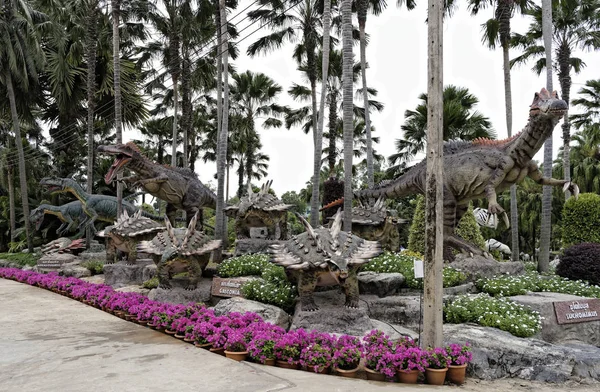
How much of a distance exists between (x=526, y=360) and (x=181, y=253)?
18.6ft

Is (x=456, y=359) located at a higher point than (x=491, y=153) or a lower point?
lower

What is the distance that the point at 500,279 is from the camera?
7508 millimetres

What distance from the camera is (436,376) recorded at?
4641 mm

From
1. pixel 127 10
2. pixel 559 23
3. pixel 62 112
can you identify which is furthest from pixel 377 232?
pixel 62 112

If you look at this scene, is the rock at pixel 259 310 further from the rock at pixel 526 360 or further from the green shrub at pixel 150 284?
the green shrub at pixel 150 284

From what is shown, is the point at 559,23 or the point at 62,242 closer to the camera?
the point at 559,23

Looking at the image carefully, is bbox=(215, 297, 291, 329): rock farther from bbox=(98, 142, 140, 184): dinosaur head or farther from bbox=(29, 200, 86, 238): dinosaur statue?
bbox=(29, 200, 86, 238): dinosaur statue

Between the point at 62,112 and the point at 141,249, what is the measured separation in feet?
47.6

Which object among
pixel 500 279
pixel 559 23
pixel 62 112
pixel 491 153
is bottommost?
pixel 500 279

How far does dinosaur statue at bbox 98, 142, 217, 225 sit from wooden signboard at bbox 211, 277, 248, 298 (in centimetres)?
356

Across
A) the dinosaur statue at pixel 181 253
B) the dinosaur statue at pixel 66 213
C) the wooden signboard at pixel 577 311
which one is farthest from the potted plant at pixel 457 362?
the dinosaur statue at pixel 66 213

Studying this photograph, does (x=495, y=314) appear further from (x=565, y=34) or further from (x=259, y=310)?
(x=565, y=34)

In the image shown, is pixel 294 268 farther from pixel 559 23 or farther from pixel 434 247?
pixel 559 23

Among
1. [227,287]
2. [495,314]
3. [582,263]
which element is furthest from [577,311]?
[227,287]
